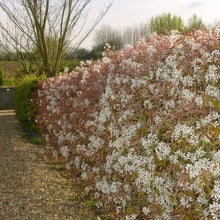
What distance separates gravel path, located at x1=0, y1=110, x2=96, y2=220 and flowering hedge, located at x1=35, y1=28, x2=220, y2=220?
1.77 feet

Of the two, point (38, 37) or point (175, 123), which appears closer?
point (175, 123)

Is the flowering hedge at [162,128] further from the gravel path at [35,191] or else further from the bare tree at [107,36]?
the bare tree at [107,36]

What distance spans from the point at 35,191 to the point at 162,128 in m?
2.66

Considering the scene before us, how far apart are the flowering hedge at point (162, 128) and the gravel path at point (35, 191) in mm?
540

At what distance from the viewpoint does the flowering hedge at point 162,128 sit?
2438 millimetres

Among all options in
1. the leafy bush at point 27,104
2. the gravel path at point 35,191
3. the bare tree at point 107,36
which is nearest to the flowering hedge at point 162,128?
the gravel path at point 35,191

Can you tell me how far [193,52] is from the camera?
9.54 ft

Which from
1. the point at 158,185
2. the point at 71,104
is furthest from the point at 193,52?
the point at 71,104

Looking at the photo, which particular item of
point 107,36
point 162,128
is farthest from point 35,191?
point 107,36

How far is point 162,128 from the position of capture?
2777mm

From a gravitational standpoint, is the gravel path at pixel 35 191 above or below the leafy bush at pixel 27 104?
below

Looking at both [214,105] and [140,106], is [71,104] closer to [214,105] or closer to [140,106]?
[140,106]

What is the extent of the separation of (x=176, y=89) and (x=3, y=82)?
2185cm

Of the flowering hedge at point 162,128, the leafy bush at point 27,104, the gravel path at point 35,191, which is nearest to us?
the flowering hedge at point 162,128
